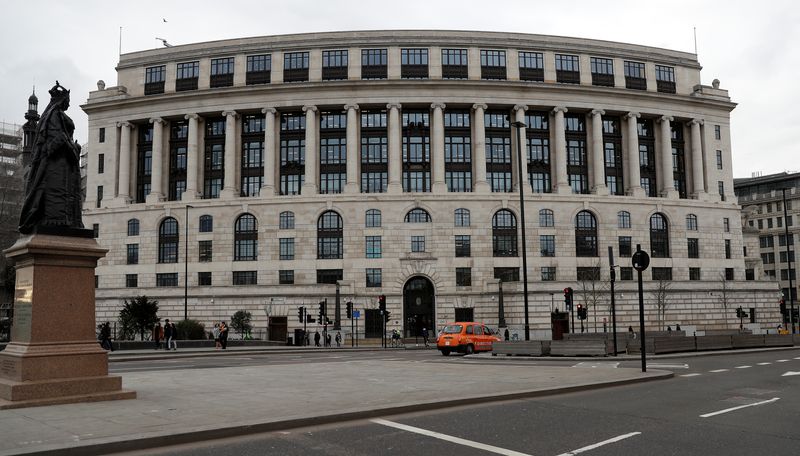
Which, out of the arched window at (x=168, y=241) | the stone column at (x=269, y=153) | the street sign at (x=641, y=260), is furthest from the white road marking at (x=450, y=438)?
the arched window at (x=168, y=241)

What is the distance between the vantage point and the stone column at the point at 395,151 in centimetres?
6675

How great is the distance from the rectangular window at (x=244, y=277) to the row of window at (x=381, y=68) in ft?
67.7

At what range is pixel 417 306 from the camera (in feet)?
216

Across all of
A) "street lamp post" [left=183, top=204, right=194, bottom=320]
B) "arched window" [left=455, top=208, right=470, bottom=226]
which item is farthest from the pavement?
"arched window" [left=455, top=208, right=470, bottom=226]

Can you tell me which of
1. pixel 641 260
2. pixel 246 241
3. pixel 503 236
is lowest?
pixel 641 260

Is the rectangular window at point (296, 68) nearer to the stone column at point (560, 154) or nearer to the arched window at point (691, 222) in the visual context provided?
the stone column at point (560, 154)

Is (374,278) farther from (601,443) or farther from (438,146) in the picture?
(601,443)

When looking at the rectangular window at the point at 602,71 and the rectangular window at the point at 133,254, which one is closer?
the rectangular window at the point at 133,254

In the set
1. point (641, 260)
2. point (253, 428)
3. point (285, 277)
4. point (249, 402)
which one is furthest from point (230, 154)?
point (253, 428)

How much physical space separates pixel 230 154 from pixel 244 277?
525 inches

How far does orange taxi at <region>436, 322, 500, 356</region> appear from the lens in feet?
120

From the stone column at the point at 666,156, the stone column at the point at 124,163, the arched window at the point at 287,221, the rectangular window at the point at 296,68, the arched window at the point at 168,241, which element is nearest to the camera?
the arched window at the point at 287,221

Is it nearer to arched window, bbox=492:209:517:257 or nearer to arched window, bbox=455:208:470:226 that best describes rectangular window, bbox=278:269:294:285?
arched window, bbox=455:208:470:226

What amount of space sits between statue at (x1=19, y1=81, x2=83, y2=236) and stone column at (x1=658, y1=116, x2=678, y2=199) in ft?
223
